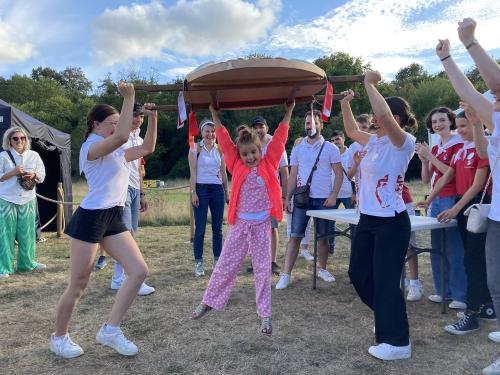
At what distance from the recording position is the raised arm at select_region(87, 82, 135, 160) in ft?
9.18

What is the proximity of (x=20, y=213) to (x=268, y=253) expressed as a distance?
417 centimetres

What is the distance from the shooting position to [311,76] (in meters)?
2.94

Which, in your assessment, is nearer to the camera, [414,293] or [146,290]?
[414,293]

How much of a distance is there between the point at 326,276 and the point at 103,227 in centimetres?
295

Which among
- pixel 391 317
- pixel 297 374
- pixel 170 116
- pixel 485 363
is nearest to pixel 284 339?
pixel 297 374

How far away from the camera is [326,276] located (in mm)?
5051

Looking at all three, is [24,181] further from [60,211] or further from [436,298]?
[436,298]

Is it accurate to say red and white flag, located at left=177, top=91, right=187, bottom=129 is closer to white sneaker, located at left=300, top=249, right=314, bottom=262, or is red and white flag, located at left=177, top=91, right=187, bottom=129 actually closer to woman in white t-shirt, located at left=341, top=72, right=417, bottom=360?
woman in white t-shirt, located at left=341, top=72, right=417, bottom=360

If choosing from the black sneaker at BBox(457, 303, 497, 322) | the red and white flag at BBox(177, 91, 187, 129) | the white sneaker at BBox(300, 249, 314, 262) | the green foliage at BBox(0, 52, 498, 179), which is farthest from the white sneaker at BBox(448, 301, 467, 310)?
the green foliage at BBox(0, 52, 498, 179)

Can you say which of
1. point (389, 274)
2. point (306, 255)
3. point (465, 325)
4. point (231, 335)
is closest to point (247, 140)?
point (389, 274)

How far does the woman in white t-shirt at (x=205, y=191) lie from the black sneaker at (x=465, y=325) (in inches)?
110

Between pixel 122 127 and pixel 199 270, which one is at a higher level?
pixel 122 127

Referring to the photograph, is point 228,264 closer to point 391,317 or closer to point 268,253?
point 268,253

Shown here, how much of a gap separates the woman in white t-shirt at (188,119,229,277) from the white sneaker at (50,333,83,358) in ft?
7.50
